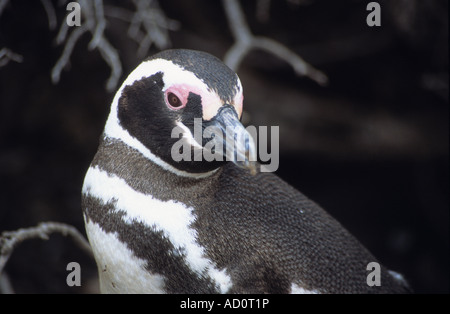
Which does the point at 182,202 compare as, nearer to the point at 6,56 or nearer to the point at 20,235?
the point at 20,235

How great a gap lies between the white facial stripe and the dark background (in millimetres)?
1651

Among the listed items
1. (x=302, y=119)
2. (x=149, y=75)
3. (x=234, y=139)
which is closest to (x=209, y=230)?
(x=234, y=139)

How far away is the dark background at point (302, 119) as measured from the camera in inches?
132

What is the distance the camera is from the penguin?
168cm

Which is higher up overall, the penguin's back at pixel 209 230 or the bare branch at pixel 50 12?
the bare branch at pixel 50 12

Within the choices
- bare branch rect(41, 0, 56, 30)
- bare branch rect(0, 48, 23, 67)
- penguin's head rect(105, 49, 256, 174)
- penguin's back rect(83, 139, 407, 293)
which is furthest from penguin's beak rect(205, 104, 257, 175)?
bare branch rect(41, 0, 56, 30)

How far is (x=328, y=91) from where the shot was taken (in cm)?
380

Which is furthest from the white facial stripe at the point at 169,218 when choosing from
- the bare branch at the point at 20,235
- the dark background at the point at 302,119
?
the dark background at the point at 302,119

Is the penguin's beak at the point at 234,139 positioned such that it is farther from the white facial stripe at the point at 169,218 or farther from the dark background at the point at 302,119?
the dark background at the point at 302,119

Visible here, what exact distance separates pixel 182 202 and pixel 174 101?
1.11 feet

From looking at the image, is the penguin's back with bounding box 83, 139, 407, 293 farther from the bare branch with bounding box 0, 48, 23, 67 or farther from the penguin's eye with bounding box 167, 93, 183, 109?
the bare branch with bounding box 0, 48, 23, 67

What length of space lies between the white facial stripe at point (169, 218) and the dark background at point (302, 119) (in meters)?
1.65
